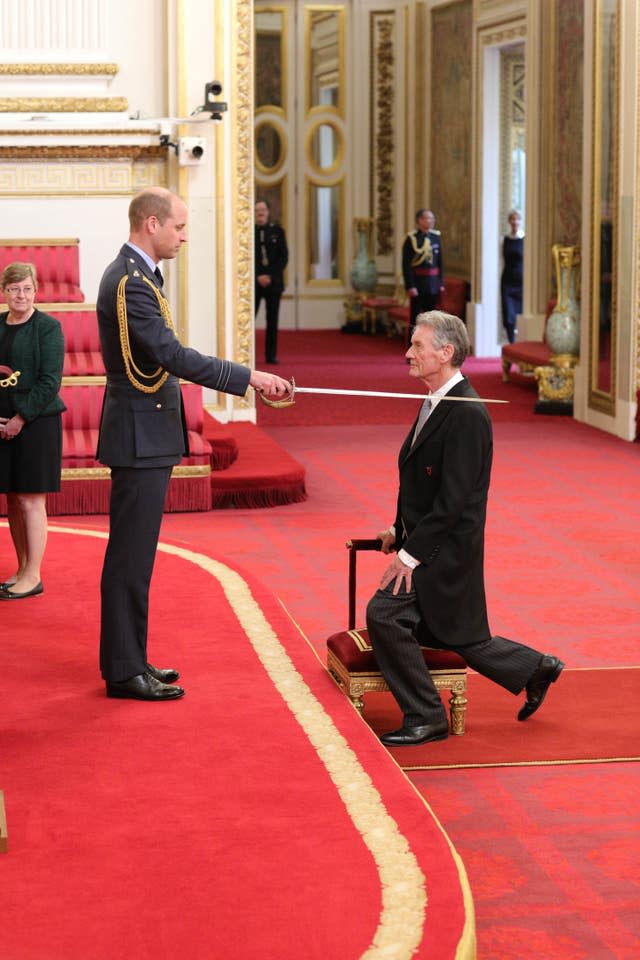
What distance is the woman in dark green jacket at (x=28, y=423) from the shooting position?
20.2ft


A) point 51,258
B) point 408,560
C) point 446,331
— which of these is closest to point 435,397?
point 446,331

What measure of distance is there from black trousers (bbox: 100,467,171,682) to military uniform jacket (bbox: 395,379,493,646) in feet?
2.55

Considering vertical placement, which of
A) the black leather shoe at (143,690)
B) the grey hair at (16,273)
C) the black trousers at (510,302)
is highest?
the grey hair at (16,273)

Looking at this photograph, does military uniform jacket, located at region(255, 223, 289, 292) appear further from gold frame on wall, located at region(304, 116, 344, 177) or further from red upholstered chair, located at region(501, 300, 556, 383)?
gold frame on wall, located at region(304, 116, 344, 177)

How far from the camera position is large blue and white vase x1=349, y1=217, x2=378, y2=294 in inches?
821

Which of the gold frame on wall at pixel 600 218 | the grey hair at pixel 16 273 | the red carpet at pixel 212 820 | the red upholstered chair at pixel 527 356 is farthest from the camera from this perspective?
the red upholstered chair at pixel 527 356

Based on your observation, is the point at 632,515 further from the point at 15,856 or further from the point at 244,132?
the point at 15,856

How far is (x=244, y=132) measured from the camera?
11.1 m

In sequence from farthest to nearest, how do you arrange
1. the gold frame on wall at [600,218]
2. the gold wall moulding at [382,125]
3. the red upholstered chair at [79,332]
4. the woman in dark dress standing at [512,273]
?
the gold wall moulding at [382,125], the woman in dark dress standing at [512,273], the gold frame on wall at [600,218], the red upholstered chair at [79,332]

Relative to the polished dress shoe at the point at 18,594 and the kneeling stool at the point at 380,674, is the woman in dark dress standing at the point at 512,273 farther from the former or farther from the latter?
the kneeling stool at the point at 380,674

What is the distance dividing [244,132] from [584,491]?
145 inches

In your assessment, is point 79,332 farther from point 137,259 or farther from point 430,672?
point 430,672

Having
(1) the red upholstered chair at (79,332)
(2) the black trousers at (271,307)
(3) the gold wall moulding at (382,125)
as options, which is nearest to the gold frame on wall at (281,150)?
(3) the gold wall moulding at (382,125)

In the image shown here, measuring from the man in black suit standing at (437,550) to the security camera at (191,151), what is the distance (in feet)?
21.2
